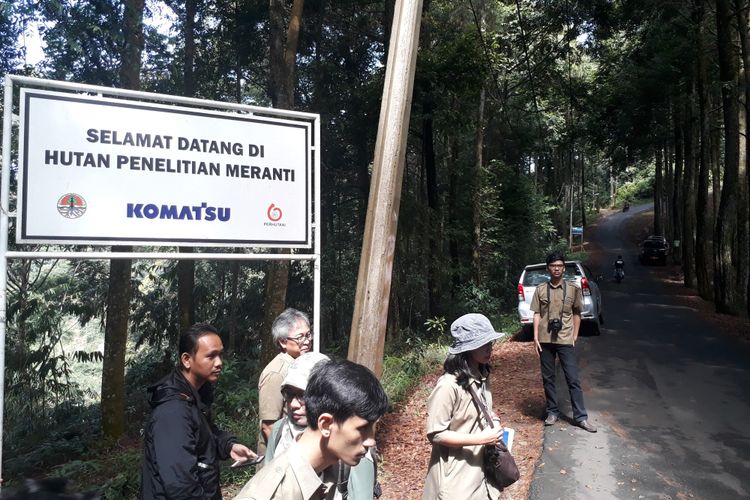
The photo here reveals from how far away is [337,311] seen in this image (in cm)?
1822

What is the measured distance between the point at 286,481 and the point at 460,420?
1.49m

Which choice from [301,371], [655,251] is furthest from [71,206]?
[655,251]

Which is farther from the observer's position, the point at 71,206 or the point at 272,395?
the point at 71,206

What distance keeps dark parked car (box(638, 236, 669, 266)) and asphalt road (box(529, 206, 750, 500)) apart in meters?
26.0

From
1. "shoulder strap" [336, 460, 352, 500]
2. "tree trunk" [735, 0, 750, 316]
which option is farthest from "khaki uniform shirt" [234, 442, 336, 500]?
"tree trunk" [735, 0, 750, 316]

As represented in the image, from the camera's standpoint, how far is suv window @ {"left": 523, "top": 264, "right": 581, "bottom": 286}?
12523mm

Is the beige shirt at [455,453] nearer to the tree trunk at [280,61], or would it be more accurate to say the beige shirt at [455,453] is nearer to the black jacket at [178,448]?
the black jacket at [178,448]

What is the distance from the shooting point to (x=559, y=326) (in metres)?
6.09

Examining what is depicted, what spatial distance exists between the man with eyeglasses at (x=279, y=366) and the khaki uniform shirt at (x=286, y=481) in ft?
5.05

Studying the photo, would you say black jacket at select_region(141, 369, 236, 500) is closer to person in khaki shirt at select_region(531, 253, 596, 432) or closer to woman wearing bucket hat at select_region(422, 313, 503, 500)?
woman wearing bucket hat at select_region(422, 313, 503, 500)

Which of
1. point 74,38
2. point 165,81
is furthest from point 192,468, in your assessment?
point 165,81

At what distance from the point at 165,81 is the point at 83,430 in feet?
28.6

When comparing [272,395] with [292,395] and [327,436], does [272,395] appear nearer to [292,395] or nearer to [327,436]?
[292,395]

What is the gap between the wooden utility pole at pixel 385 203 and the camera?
469cm
